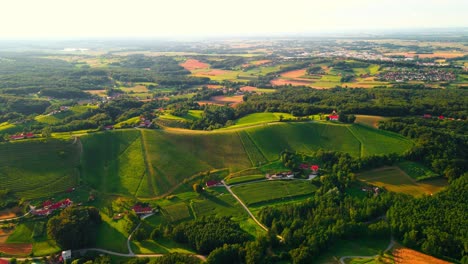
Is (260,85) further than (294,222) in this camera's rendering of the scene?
Yes

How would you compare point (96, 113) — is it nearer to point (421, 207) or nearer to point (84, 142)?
point (84, 142)

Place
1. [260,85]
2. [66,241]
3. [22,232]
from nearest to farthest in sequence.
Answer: [66,241] → [22,232] → [260,85]

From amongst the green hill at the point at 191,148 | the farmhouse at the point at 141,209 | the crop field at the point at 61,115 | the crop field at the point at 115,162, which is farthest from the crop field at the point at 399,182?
the crop field at the point at 61,115

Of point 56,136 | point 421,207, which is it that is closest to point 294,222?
point 421,207

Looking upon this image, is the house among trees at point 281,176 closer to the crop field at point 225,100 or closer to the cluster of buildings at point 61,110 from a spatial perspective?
the crop field at point 225,100

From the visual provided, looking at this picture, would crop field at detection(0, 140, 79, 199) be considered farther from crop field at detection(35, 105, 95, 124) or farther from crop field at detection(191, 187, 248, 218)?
crop field at detection(35, 105, 95, 124)

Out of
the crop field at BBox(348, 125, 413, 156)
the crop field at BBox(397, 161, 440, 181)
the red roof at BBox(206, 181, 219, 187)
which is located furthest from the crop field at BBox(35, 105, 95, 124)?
the crop field at BBox(397, 161, 440, 181)
